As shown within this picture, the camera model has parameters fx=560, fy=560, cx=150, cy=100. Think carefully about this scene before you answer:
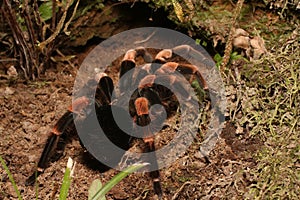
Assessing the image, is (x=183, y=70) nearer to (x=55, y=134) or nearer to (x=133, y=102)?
(x=133, y=102)

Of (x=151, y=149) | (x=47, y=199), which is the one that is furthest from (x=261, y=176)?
(x=47, y=199)

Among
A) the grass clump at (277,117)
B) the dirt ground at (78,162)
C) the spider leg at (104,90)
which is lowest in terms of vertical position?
the dirt ground at (78,162)

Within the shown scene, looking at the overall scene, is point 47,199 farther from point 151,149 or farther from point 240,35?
point 240,35

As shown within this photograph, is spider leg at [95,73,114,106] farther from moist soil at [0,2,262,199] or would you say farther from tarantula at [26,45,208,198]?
moist soil at [0,2,262,199]

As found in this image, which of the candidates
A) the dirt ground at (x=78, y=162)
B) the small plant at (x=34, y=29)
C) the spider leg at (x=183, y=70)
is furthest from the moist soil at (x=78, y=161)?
the spider leg at (x=183, y=70)

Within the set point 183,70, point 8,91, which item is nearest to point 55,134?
point 8,91

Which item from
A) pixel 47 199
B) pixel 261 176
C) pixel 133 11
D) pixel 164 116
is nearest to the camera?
pixel 261 176

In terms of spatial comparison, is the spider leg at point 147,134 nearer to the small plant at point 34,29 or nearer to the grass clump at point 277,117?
the grass clump at point 277,117

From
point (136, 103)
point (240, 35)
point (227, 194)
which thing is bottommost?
point (227, 194)
